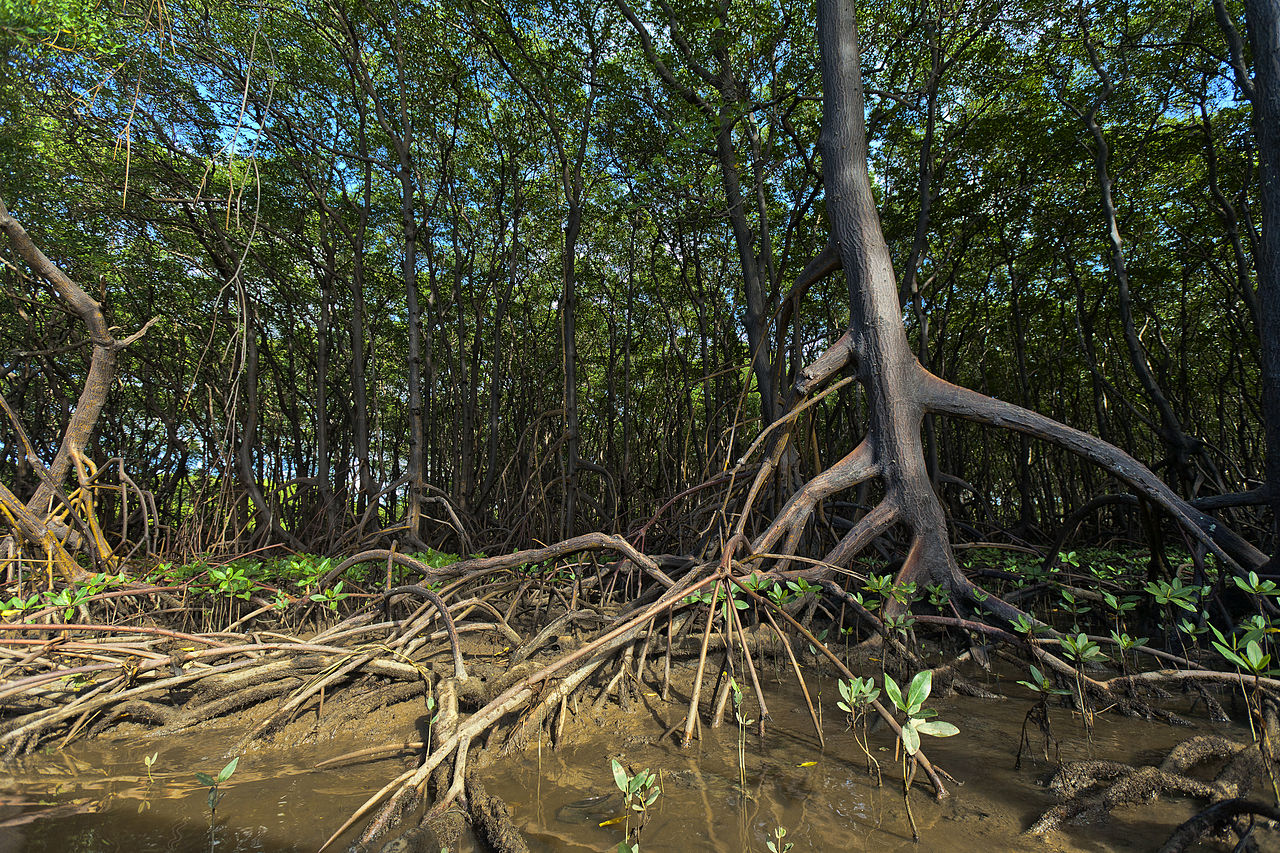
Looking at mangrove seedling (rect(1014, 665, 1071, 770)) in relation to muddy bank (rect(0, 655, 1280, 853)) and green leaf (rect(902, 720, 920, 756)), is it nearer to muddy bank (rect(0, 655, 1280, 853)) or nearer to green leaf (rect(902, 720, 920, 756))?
muddy bank (rect(0, 655, 1280, 853))

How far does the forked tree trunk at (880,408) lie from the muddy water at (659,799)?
702mm

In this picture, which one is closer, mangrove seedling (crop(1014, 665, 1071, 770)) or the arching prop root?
the arching prop root

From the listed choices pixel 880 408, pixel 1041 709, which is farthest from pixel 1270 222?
pixel 1041 709

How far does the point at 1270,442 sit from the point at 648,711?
8.45 ft

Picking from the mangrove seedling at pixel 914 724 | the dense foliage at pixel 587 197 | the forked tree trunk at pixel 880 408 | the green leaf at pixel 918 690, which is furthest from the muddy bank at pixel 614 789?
the dense foliage at pixel 587 197

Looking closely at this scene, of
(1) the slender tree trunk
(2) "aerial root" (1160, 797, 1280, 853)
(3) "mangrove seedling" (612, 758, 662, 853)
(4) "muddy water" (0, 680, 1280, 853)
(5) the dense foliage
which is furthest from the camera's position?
(5) the dense foliage

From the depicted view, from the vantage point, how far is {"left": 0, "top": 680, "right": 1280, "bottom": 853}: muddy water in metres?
1.20

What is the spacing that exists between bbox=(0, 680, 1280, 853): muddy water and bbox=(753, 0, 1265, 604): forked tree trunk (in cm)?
70

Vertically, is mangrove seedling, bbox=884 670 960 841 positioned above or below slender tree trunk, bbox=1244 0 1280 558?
below

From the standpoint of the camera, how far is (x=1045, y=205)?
22.5 feet

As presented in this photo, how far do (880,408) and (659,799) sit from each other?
1.85 metres

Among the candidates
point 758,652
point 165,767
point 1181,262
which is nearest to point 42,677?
point 165,767

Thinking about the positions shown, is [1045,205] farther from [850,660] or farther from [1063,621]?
[850,660]

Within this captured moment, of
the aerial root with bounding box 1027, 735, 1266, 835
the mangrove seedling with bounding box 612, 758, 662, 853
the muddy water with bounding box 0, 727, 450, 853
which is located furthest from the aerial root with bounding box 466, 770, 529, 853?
the aerial root with bounding box 1027, 735, 1266, 835
